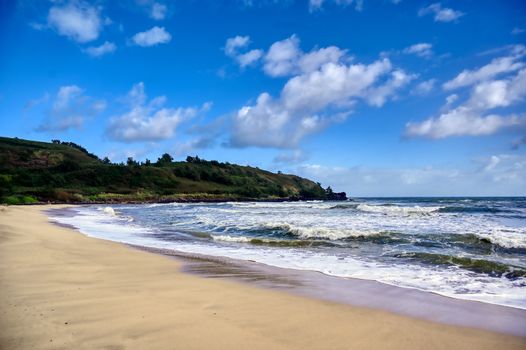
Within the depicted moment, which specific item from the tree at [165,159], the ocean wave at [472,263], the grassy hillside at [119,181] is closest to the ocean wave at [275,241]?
the ocean wave at [472,263]

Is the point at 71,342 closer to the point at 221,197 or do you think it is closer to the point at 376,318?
the point at 376,318

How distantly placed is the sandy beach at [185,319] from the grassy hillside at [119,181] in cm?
4581

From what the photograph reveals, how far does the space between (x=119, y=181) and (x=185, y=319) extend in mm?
86429

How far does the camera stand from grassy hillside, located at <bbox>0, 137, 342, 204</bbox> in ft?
209

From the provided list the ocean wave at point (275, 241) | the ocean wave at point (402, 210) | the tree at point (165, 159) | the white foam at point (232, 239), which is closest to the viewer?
the ocean wave at point (275, 241)

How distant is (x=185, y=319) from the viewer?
438cm

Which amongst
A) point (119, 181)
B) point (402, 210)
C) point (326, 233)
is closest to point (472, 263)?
point (326, 233)

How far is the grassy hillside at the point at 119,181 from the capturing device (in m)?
63.9

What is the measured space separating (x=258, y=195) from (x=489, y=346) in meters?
94.4

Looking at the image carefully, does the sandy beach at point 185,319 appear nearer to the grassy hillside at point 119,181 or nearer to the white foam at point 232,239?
the white foam at point 232,239

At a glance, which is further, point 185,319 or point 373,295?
point 373,295

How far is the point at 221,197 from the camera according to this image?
8725cm

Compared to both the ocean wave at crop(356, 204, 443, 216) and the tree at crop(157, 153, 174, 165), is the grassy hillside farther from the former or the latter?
the ocean wave at crop(356, 204, 443, 216)

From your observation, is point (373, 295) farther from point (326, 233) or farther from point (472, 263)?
point (326, 233)
